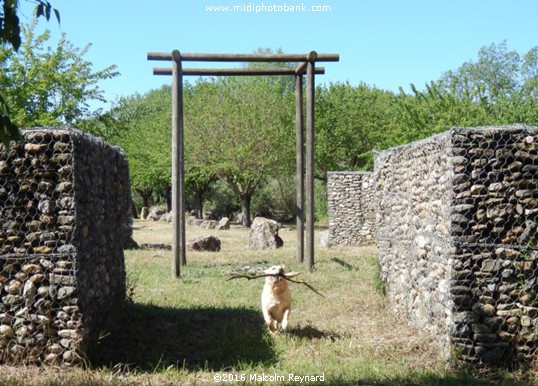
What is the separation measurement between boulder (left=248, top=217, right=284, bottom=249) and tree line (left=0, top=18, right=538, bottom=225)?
8834 millimetres

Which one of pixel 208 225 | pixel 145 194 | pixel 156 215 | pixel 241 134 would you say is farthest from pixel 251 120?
pixel 145 194

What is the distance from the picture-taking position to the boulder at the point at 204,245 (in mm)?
18178

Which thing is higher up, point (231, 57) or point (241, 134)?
point (241, 134)

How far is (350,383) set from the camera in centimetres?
573

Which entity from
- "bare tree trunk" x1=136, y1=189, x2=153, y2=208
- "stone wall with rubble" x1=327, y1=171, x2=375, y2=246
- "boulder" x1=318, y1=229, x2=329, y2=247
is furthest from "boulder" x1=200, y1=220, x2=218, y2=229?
"bare tree trunk" x1=136, y1=189, x2=153, y2=208

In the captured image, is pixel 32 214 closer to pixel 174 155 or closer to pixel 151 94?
pixel 174 155

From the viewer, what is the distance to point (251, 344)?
7.45m

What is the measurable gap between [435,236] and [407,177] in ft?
5.44

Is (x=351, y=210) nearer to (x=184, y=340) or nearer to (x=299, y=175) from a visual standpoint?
(x=299, y=175)

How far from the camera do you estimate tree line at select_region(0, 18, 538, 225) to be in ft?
78.8

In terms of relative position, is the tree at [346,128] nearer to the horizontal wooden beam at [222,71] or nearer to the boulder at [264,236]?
the boulder at [264,236]

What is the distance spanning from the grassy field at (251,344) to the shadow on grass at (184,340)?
13 mm

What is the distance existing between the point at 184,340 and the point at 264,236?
1138 cm

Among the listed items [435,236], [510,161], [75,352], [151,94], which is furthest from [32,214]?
[151,94]
